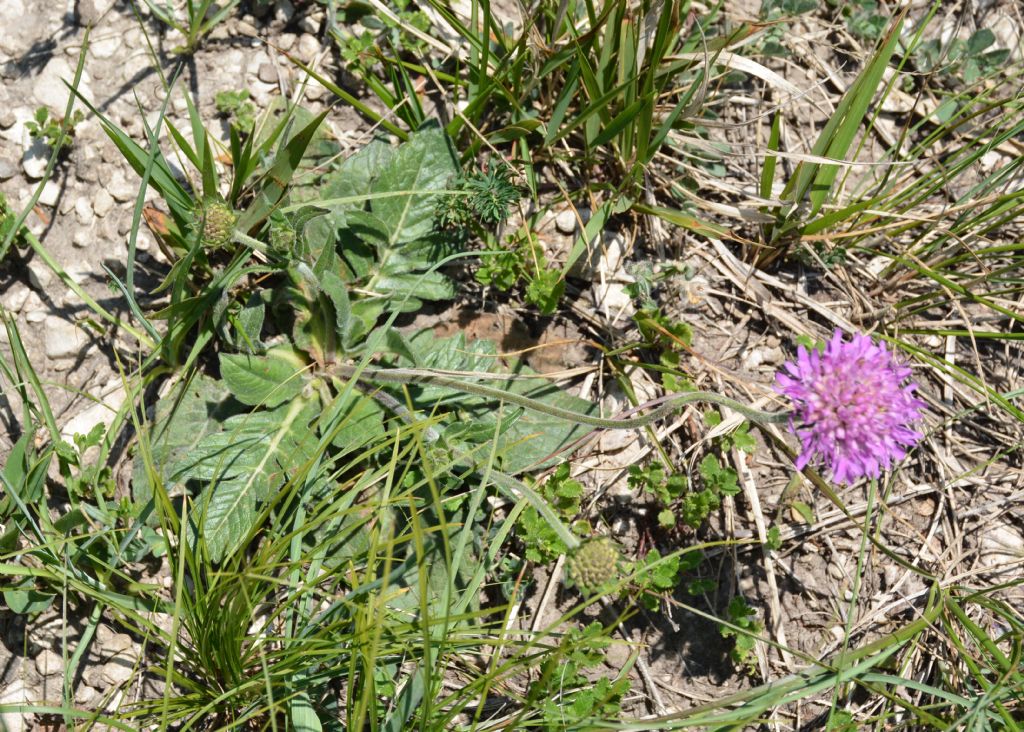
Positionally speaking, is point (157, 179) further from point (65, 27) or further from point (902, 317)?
point (902, 317)

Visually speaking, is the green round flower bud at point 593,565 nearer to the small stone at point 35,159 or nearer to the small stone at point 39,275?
the small stone at point 39,275

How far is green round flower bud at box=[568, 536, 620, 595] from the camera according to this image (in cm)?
260

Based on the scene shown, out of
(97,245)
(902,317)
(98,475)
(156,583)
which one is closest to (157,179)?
(97,245)

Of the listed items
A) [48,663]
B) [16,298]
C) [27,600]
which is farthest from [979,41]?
[48,663]

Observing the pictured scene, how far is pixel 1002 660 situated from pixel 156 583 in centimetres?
350

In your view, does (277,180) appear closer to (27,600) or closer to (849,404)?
(27,600)

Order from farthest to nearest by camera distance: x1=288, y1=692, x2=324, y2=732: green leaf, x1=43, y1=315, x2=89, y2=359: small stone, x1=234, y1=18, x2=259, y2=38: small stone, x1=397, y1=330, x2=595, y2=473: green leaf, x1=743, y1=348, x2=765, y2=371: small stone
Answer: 1. x1=234, y1=18, x2=259, y2=38: small stone
2. x1=743, y1=348, x2=765, y2=371: small stone
3. x1=43, y1=315, x2=89, y2=359: small stone
4. x1=397, y1=330, x2=595, y2=473: green leaf
5. x1=288, y1=692, x2=324, y2=732: green leaf

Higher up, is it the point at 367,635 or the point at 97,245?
the point at 97,245

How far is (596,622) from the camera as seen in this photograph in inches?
127

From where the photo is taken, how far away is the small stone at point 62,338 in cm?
349

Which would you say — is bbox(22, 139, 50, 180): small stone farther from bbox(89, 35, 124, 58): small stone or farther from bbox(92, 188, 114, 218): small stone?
bbox(89, 35, 124, 58): small stone

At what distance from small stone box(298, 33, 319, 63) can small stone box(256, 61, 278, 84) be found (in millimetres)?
152

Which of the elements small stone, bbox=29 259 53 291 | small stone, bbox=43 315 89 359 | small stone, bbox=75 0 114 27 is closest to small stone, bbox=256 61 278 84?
small stone, bbox=75 0 114 27

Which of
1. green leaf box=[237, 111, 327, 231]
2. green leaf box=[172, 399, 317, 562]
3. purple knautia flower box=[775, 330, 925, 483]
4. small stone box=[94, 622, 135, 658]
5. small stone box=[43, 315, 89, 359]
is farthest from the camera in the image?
small stone box=[43, 315, 89, 359]
